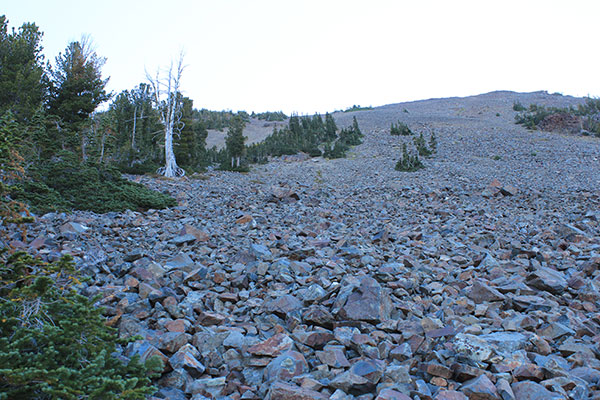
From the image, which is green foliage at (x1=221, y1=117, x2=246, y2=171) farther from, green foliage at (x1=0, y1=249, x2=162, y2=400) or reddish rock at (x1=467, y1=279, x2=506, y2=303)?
green foliage at (x1=0, y1=249, x2=162, y2=400)

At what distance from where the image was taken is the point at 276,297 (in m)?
4.79

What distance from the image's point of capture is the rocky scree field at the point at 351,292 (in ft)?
10.2

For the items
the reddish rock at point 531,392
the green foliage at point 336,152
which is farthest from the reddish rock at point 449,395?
the green foliage at point 336,152

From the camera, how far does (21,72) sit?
16.5 metres

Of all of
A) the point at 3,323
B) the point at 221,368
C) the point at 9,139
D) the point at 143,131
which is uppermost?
the point at 143,131

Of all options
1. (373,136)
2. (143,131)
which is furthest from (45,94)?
(373,136)

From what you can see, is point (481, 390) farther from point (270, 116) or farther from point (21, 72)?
point (270, 116)

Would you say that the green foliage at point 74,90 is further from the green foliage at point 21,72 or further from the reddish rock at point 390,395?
the reddish rock at point 390,395

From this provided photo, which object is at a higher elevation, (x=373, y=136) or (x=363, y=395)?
(x=373, y=136)

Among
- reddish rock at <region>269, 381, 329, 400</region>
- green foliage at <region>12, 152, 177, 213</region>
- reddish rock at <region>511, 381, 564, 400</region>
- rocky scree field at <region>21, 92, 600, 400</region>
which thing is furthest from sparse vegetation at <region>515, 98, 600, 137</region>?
reddish rock at <region>269, 381, 329, 400</region>

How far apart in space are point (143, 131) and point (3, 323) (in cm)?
2694

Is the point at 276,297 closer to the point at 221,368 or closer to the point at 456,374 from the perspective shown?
the point at 221,368

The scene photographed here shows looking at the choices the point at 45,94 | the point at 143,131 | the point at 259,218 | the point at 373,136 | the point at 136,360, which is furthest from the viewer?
the point at 373,136

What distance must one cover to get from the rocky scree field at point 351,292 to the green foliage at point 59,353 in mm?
583
